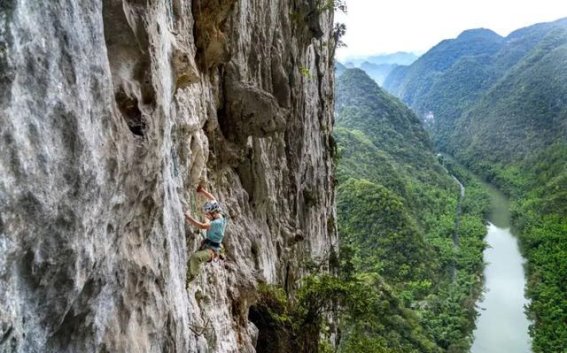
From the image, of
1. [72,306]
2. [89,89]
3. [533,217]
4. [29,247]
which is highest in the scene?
[89,89]

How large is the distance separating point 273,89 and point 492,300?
6268cm

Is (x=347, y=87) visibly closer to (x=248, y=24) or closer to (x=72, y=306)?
(x=248, y=24)

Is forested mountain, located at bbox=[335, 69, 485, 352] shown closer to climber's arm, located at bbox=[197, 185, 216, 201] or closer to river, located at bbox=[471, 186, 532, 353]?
river, located at bbox=[471, 186, 532, 353]

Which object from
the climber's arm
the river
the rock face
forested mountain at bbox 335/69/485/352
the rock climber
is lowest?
the river

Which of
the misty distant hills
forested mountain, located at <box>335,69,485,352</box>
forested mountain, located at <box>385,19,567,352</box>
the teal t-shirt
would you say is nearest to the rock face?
the teal t-shirt

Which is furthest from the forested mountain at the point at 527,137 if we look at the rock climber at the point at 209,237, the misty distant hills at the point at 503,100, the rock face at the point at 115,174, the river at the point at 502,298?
the rock climber at the point at 209,237

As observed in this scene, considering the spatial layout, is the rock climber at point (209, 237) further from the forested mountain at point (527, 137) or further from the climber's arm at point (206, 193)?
the forested mountain at point (527, 137)

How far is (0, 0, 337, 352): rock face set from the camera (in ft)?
11.0

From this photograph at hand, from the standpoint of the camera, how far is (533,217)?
81188 mm

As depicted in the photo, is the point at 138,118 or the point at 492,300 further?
the point at 492,300

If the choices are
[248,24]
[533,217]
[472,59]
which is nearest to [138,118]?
[248,24]

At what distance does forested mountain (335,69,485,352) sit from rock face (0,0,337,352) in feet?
25.4

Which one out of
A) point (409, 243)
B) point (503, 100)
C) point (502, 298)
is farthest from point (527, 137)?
point (409, 243)

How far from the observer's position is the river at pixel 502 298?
5759 centimetres
